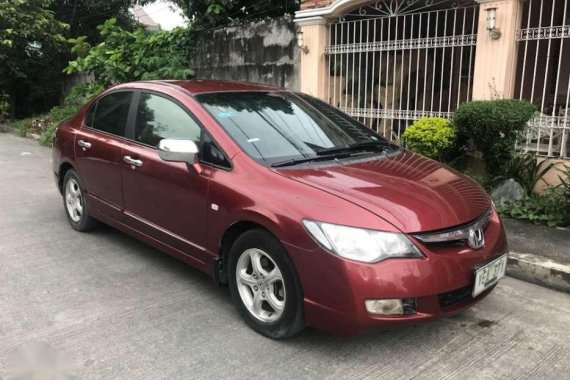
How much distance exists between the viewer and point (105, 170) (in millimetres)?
4688

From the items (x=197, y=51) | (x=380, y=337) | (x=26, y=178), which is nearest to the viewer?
(x=380, y=337)

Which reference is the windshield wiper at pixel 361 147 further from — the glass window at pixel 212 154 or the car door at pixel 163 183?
the car door at pixel 163 183

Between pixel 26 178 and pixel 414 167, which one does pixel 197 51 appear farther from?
pixel 414 167

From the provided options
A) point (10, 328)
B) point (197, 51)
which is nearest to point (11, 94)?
point (197, 51)

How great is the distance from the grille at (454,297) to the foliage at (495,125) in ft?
9.69

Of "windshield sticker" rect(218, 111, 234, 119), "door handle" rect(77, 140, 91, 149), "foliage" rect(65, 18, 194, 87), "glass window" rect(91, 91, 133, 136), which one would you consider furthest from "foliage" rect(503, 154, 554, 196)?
"foliage" rect(65, 18, 194, 87)

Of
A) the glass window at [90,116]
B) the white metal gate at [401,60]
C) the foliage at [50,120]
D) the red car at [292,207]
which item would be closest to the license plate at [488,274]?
the red car at [292,207]

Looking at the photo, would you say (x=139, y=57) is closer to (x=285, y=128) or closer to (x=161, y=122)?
(x=161, y=122)

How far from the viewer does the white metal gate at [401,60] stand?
688 cm

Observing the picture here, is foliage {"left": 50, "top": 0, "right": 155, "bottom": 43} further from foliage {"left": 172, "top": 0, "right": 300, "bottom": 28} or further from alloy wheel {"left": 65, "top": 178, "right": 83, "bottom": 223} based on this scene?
alloy wheel {"left": 65, "top": 178, "right": 83, "bottom": 223}

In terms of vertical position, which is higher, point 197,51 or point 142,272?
point 197,51

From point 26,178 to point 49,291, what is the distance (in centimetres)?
484

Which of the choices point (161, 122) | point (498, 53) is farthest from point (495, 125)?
point (161, 122)

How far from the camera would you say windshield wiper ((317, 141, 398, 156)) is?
3.74 metres
